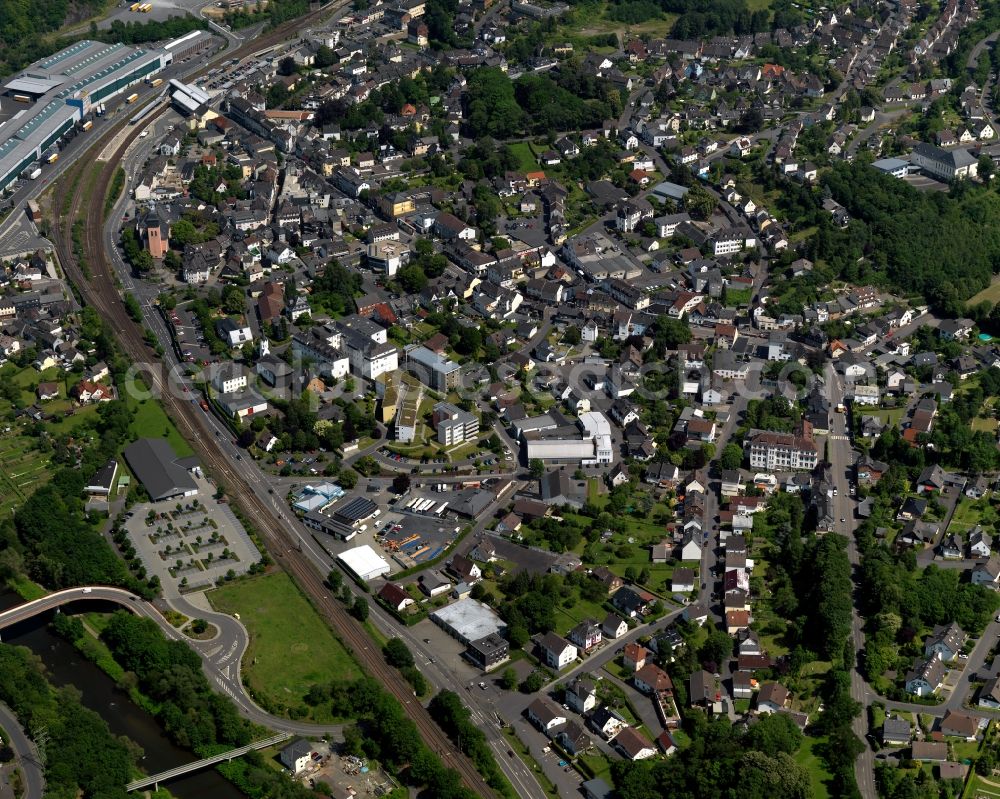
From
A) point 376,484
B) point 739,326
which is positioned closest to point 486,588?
point 376,484

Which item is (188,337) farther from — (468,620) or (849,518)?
(849,518)

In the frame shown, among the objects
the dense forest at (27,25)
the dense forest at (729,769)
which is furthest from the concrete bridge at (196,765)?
the dense forest at (27,25)

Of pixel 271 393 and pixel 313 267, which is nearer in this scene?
pixel 271 393

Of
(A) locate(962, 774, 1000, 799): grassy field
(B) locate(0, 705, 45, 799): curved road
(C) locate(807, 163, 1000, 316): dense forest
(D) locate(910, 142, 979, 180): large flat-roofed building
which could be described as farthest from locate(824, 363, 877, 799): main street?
(B) locate(0, 705, 45, 799): curved road

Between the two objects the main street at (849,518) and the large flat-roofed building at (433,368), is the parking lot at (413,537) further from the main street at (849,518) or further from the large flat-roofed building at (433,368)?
the main street at (849,518)

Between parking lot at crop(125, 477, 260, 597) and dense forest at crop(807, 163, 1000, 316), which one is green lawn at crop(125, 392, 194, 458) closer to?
parking lot at crop(125, 477, 260, 597)

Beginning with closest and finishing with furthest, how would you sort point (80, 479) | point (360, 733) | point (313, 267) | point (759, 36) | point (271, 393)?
point (360, 733), point (80, 479), point (271, 393), point (313, 267), point (759, 36)

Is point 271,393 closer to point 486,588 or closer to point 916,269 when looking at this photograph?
point 486,588

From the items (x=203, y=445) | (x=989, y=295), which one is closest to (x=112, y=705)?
(x=203, y=445)
